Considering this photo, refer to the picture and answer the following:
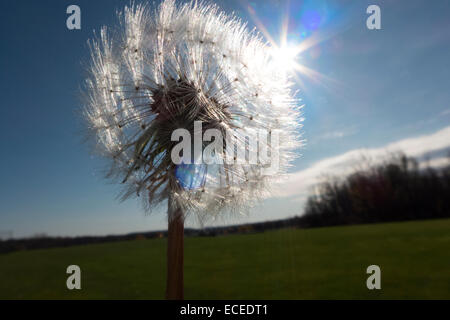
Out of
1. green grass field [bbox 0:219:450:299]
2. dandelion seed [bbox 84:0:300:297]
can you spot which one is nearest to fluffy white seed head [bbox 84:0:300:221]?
dandelion seed [bbox 84:0:300:297]

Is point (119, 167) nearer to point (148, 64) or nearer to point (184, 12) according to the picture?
point (148, 64)

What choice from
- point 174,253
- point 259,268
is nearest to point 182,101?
point 174,253

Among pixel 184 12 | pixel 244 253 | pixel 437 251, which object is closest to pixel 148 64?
pixel 184 12

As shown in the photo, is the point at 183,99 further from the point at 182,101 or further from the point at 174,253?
the point at 174,253

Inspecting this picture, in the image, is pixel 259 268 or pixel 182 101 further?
pixel 259 268

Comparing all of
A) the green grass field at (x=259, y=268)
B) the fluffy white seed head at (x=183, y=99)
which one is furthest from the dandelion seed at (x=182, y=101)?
the green grass field at (x=259, y=268)

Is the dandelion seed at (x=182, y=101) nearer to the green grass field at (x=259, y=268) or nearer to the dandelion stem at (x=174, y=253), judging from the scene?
the dandelion stem at (x=174, y=253)
